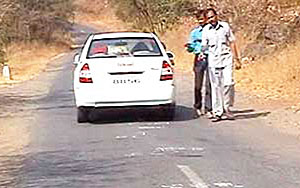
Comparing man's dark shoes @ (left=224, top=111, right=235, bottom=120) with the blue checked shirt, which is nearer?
man's dark shoes @ (left=224, top=111, right=235, bottom=120)

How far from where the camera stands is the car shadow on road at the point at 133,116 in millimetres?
16438

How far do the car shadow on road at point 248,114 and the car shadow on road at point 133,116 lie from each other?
2.75ft

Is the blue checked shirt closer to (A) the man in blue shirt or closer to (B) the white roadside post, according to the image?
(A) the man in blue shirt

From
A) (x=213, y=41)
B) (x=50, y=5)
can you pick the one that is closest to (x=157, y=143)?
(x=213, y=41)

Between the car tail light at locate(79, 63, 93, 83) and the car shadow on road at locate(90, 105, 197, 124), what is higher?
the car tail light at locate(79, 63, 93, 83)

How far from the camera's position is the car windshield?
631 inches

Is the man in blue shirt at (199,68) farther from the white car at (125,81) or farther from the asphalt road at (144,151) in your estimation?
the white car at (125,81)

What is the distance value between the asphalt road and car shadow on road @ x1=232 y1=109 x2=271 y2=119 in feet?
0.06

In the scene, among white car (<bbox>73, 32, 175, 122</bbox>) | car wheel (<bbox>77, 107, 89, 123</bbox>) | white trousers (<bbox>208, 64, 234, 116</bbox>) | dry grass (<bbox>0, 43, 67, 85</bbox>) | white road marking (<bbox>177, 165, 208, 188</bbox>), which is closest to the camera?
white road marking (<bbox>177, 165, 208, 188</bbox>)

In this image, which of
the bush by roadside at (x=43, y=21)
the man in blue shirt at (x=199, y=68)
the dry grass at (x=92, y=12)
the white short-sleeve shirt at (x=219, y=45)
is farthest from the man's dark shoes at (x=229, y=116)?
the dry grass at (x=92, y=12)

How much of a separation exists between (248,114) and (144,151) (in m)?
5.28

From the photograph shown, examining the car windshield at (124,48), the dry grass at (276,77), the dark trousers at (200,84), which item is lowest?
the dry grass at (276,77)

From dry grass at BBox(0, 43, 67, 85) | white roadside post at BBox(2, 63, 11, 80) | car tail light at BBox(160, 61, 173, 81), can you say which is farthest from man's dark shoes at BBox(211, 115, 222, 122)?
dry grass at BBox(0, 43, 67, 85)

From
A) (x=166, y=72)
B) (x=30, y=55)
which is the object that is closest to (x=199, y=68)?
(x=166, y=72)
